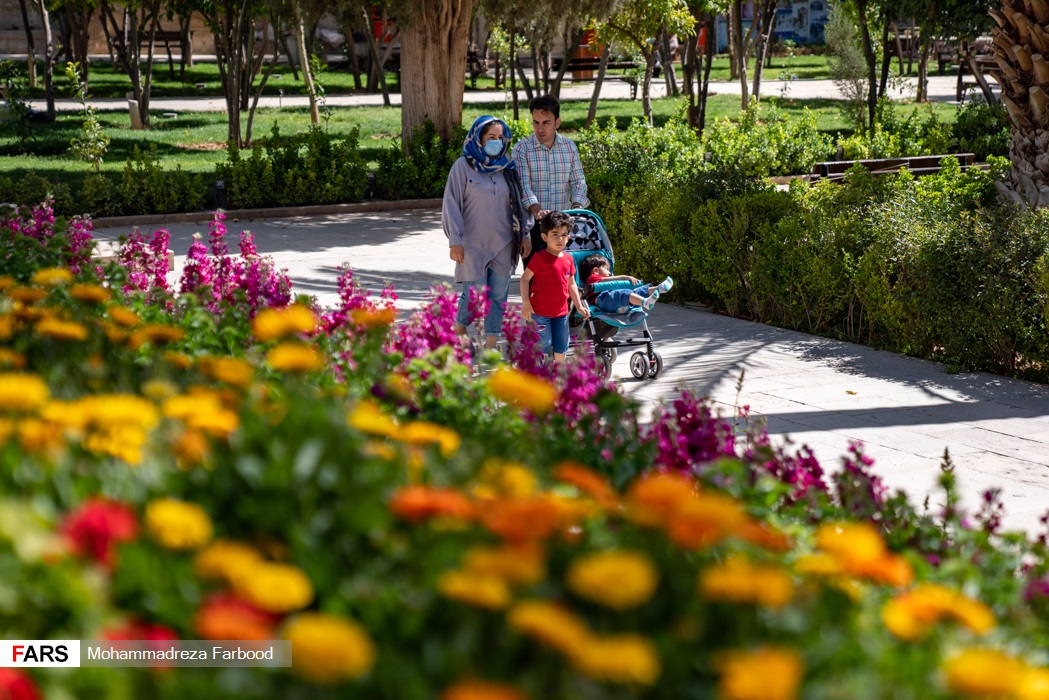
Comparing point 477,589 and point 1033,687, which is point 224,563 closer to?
point 477,589

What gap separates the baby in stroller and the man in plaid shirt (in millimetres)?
494

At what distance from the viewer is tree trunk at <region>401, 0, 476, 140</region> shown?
645 inches

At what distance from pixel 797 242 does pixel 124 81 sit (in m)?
28.4

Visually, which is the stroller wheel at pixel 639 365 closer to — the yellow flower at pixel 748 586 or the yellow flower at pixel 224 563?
the yellow flower at pixel 748 586

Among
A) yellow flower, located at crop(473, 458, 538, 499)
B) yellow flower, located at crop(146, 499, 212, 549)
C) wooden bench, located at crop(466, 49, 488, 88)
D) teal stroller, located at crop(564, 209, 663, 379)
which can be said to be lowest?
teal stroller, located at crop(564, 209, 663, 379)

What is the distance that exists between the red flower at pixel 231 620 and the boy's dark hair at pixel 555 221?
5525 mm

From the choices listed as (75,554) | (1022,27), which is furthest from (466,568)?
(1022,27)

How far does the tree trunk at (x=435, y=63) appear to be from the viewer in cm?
1639

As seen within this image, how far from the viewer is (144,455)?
2.10 meters

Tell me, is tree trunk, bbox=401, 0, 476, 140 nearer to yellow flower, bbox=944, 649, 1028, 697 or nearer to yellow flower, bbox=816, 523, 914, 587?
yellow flower, bbox=816, 523, 914, 587

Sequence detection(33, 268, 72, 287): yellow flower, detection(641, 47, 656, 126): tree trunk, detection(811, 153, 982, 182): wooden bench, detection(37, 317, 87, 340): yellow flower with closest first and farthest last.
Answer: detection(37, 317, 87, 340): yellow flower < detection(33, 268, 72, 287): yellow flower < detection(811, 153, 982, 182): wooden bench < detection(641, 47, 656, 126): tree trunk

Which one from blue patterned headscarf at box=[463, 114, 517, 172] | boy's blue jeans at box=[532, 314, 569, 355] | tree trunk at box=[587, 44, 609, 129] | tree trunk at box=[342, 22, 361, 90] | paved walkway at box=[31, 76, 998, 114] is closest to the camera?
boy's blue jeans at box=[532, 314, 569, 355]

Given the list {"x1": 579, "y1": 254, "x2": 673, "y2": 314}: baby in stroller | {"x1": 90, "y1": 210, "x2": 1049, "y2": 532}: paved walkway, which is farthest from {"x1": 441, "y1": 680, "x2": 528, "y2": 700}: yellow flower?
{"x1": 579, "y1": 254, "x2": 673, "y2": 314}: baby in stroller

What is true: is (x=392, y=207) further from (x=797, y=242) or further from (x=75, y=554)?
(x=75, y=554)
